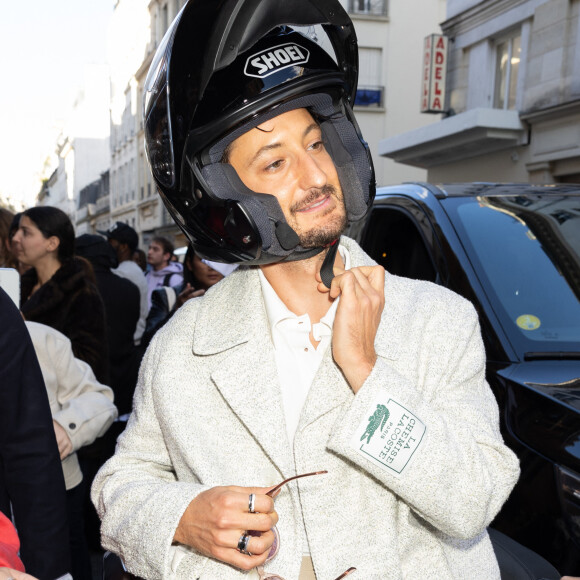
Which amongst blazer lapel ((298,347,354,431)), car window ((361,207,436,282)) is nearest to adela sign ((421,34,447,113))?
car window ((361,207,436,282))

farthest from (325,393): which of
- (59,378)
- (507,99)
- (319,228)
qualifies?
(507,99)

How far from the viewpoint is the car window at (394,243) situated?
3.44 m

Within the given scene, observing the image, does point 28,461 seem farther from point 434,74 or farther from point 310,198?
point 434,74

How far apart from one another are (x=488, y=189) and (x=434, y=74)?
554 inches

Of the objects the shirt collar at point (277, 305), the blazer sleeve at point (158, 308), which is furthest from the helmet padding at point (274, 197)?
the blazer sleeve at point (158, 308)

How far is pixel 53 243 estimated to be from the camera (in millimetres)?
3900

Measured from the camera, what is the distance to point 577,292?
2.48 m

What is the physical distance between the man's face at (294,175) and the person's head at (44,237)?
252 cm

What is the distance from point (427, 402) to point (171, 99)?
3.16 ft

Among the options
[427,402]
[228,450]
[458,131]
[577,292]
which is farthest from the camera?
[458,131]

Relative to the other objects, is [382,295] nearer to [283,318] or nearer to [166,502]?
[283,318]

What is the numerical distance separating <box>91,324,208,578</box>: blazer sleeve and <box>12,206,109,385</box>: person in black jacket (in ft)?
6.56

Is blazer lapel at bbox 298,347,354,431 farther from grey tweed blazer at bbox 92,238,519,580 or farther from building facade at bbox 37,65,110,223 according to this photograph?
building facade at bbox 37,65,110,223

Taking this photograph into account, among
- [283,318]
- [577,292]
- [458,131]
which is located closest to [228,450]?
[283,318]
